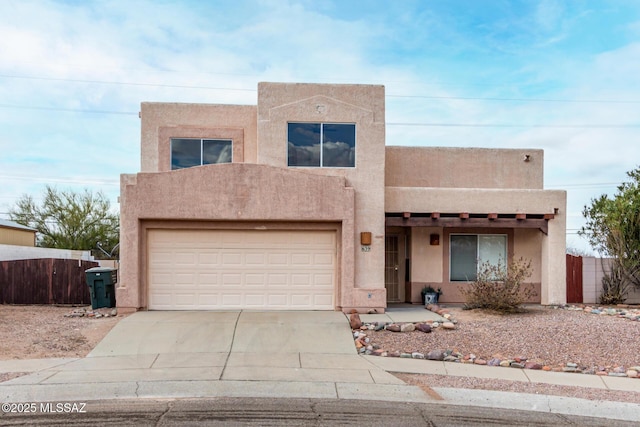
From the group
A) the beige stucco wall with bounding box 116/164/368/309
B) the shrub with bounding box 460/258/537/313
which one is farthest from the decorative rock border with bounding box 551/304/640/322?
the beige stucco wall with bounding box 116/164/368/309

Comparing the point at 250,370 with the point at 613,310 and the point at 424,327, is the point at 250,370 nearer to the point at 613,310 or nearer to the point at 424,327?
the point at 424,327

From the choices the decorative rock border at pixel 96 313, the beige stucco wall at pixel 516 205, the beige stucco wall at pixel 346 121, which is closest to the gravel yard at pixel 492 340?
the decorative rock border at pixel 96 313

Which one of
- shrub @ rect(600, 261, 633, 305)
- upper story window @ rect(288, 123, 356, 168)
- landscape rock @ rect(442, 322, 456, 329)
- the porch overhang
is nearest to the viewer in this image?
landscape rock @ rect(442, 322, 456, 329)

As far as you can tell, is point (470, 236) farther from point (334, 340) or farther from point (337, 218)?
point (334, 340)

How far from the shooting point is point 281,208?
13578 millimetres

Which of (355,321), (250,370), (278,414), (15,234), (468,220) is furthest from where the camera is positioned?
(15,234)

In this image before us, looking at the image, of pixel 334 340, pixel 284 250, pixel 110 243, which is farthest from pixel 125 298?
pixel 110 243

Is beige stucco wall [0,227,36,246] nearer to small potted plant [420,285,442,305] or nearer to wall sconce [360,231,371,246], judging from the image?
wall sconce [360,231,371,246]

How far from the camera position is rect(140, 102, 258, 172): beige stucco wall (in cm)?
1554

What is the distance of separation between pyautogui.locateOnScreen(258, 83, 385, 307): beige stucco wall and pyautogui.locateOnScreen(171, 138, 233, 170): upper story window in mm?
1942

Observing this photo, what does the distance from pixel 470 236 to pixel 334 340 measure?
23.9 ft

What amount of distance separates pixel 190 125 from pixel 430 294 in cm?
855

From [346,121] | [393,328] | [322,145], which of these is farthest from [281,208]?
[393,328]

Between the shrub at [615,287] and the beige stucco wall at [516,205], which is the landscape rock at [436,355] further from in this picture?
the shrub at [615,287]
